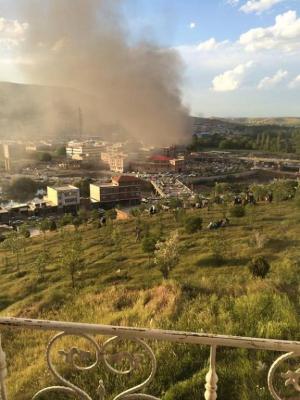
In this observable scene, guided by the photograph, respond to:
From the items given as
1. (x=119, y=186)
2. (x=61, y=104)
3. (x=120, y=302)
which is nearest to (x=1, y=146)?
(x=119, y=186)

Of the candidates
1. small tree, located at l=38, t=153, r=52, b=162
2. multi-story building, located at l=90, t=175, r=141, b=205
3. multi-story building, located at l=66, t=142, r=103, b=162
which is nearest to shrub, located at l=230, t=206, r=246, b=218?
multi-story building, located at l=90, t=175, r=141, b=205

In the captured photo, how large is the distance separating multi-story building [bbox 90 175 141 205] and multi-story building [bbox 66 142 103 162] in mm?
11447

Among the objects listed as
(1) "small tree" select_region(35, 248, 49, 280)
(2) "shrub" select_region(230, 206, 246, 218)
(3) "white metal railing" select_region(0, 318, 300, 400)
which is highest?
(3) "white metal railing" select_region(0, 318, 300, 400)

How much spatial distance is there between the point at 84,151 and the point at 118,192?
538 inches

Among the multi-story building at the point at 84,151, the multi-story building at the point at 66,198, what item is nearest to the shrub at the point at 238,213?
the multi-story building at the point at 66,198

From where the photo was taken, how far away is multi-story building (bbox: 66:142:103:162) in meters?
29.6

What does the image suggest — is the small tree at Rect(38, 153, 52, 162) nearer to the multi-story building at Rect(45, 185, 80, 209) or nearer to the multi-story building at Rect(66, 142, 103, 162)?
the multi-story building at Rect(66, 142, 103, 162)

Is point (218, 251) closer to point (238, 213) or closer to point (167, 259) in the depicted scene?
point (167, 259)

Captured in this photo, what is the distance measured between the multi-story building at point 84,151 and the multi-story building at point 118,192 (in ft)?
37.6

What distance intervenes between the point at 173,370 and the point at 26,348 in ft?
2.82

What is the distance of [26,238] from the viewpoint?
10219 millimetres

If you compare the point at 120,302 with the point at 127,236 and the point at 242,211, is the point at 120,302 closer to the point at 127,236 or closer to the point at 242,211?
the point at 127,236

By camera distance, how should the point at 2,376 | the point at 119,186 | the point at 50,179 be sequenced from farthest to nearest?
the point at 50,179
the point at 119,186
the point at 2,376

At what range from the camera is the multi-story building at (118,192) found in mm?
17750
